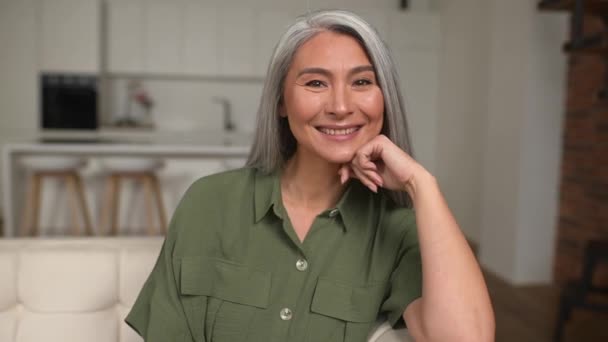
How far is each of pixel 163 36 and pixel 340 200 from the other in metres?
5.16

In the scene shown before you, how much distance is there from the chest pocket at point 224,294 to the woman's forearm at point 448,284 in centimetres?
34

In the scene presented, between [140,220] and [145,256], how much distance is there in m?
3.06

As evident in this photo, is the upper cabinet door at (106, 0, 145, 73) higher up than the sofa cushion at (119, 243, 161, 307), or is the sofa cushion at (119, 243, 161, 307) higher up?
the upper cabinet door at (106, 0, 145, 73)

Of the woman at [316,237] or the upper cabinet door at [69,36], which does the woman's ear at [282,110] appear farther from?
the upper cabinet door at [69,36]

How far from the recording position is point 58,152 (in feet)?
12.7

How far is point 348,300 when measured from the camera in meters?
1.12

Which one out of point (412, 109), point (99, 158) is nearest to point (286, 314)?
point (99, 158)

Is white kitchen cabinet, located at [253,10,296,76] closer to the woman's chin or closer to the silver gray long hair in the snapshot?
the silver gray long hair

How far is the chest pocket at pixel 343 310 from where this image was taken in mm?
1104

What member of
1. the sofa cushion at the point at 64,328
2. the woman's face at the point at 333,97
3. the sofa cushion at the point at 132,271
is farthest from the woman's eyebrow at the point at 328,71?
the sofa cushion at the point at 64,328

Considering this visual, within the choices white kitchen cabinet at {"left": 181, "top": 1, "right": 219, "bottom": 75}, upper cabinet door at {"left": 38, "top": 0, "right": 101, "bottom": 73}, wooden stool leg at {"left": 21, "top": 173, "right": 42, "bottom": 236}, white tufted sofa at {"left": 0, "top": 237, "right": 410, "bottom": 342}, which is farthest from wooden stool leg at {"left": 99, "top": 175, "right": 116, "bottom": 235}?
white tufted sofa at {"left": 0, "top": 237, "right": 410, "bottom": 342}

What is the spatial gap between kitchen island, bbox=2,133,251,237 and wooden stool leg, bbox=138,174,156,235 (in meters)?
0.14

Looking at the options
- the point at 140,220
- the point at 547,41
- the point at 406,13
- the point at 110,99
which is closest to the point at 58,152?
the point at 140,220

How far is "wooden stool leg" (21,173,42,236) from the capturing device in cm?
393
